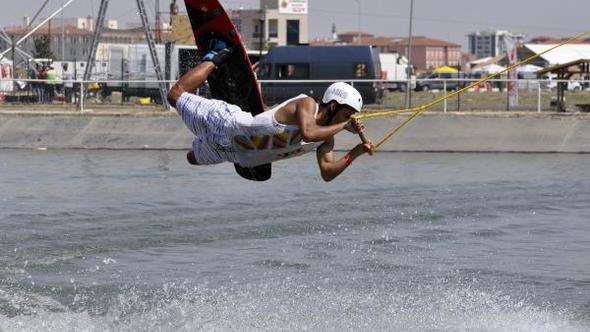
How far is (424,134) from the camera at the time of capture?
82.3 ft

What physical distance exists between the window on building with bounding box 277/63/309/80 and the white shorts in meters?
24.5

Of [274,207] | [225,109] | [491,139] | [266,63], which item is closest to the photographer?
[225,109]

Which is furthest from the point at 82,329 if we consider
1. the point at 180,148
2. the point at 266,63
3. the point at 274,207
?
the point at 266,63

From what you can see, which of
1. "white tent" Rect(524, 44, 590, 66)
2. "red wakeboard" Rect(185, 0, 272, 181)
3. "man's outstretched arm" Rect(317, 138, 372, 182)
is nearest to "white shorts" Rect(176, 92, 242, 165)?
"red wakeboard" Rect(185, 0, 272, 181)

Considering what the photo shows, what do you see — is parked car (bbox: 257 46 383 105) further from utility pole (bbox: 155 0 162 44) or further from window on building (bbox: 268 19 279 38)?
window on building (bbox: 268 19 279 38)

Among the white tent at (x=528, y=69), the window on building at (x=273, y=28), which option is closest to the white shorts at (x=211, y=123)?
the white tent at (x=528, y=69)

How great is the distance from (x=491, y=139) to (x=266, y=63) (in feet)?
38.9

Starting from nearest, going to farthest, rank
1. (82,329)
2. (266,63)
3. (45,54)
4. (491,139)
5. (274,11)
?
(82,329), (491,139), (266,63), (45,54), (274,11)

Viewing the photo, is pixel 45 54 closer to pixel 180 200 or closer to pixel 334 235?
pixel 180 200

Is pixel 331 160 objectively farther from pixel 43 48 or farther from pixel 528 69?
pixel 528 69

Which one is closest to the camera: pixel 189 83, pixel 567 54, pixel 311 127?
pixel 311 127

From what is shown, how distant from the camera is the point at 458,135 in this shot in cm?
2516

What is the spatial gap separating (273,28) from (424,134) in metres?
97.9

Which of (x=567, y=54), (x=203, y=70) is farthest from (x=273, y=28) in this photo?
(x=203, y=70)
